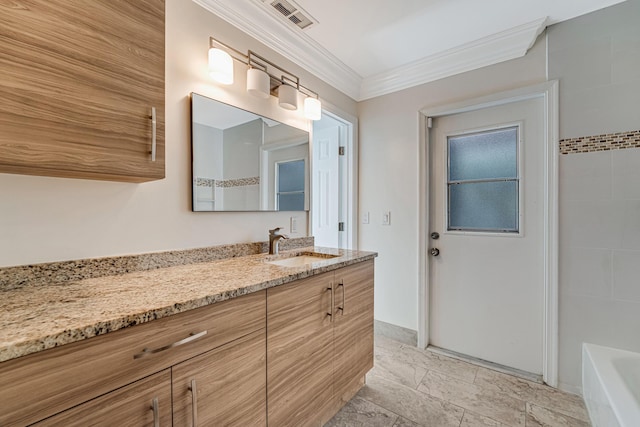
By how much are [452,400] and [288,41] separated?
2687mm

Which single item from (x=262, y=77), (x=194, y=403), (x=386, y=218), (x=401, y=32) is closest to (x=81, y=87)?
(x=262, y=77)

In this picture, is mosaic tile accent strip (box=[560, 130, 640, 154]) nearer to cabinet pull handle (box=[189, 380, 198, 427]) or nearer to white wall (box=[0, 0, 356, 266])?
white wall (box=[0, 0, 356, 266])

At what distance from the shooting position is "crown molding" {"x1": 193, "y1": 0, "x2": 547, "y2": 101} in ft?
5.52

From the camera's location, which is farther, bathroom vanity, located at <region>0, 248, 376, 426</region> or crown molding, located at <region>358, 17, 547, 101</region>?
crown molding, located at <region>358, 17, 547, 101</region>

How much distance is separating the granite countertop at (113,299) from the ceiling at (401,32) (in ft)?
4.87

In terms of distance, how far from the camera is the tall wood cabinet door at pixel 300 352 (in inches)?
46.0

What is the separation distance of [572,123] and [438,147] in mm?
863

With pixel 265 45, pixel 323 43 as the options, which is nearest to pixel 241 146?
pixel 265 45

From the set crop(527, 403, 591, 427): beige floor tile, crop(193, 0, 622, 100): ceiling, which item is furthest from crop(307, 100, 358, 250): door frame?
crop(527, 403, 591, 427): beige floor tile

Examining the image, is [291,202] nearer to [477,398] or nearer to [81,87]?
[81,87]

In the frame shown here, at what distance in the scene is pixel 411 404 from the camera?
67.6 inches

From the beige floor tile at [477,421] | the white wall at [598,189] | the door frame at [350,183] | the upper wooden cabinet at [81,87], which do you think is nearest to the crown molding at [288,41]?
the door frame at [350,183]

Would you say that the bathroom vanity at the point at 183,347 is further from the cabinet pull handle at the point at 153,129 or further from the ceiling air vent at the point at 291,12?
the ceiling air vent at the point at 291,12

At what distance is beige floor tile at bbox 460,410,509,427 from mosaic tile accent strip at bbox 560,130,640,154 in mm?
1751
